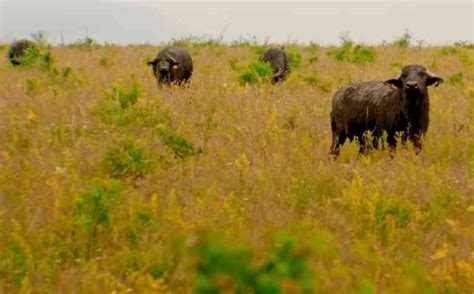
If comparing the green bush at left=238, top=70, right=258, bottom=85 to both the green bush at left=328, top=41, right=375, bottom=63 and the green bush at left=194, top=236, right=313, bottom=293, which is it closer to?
the green bush at left=328, top=41, right=375, bottom=63

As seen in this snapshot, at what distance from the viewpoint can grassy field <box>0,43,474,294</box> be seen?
4082mm

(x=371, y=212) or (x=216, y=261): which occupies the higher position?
(x=216, y=261)

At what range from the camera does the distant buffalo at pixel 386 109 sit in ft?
26.9

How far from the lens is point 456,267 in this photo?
4.56m

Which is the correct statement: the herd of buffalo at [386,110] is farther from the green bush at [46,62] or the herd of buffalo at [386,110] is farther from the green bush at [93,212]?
the green bush at [46,62]

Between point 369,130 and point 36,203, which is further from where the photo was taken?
point 369,130

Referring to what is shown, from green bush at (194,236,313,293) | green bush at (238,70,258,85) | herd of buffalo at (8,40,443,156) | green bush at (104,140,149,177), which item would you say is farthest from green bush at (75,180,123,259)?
green bush at (238,70,258,85)

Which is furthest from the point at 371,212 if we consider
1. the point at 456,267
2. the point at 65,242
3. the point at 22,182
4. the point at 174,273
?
→ the point at 22,182

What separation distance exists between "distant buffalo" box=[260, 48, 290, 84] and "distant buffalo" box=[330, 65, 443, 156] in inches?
261

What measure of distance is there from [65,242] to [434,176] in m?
3.98

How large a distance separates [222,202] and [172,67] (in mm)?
9389

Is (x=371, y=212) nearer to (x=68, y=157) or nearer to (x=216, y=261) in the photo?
(x=216, y=261)

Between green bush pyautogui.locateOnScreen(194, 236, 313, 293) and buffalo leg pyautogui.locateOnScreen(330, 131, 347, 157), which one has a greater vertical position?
green bush pyautogui.locateOnScreen(194, 236, 313, 293)

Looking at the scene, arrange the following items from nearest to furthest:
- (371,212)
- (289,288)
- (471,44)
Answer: (289,288)
(371,212)
(471,44)
